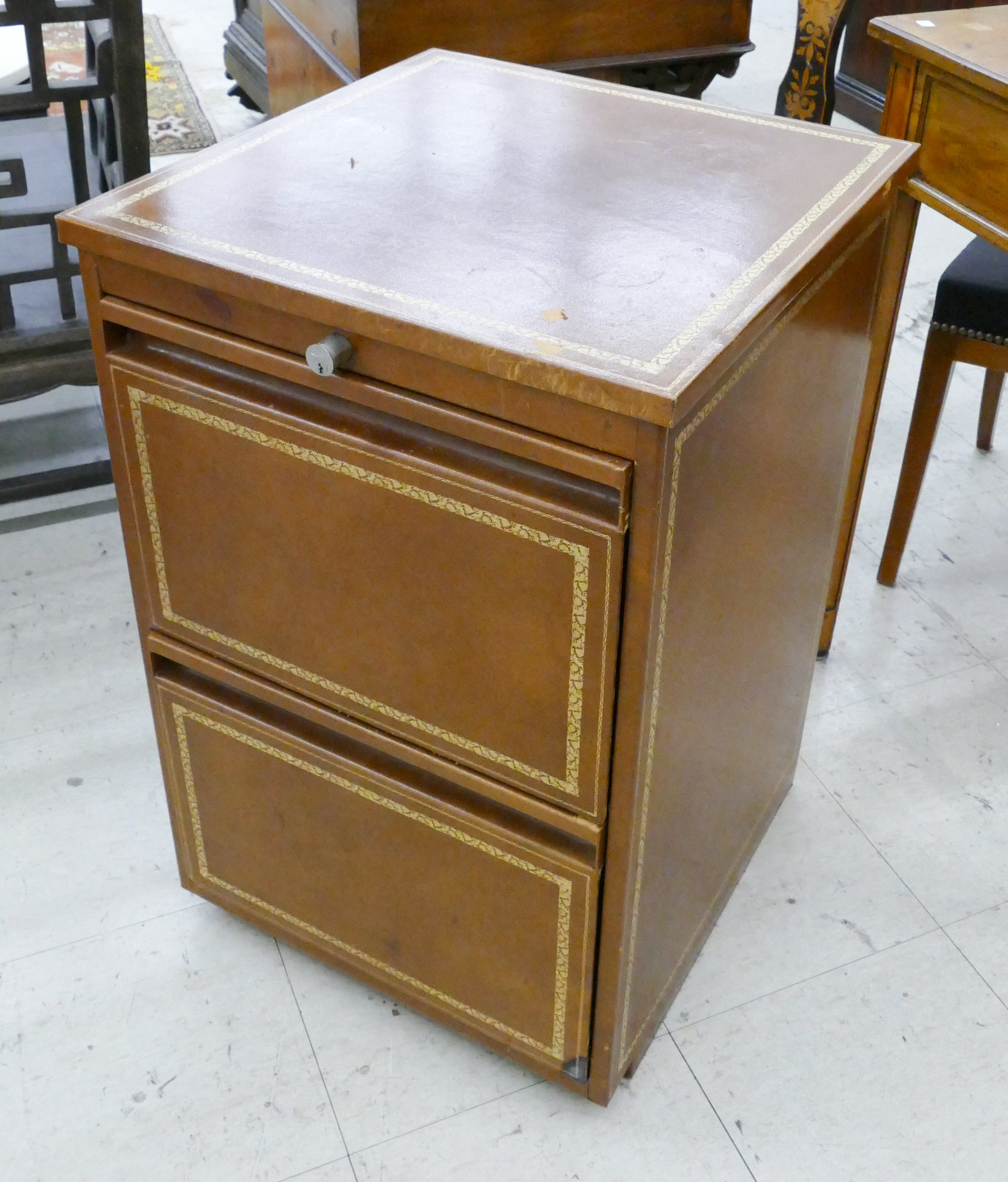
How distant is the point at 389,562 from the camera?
101 cm

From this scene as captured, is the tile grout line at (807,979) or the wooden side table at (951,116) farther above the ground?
the wooden side table at (951,116)

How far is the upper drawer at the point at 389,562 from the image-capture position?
92 centimetres

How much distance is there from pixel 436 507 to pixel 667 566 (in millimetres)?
173

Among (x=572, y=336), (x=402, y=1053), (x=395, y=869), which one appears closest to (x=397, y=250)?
(x=572, y=336)

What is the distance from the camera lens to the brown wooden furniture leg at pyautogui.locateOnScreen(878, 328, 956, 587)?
1.76 m

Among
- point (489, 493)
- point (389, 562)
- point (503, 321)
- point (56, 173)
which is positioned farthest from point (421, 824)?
point (56, 173)

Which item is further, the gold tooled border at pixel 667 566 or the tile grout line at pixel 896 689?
the tile grout line at pixel 896 689

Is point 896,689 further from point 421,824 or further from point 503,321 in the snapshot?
point 503,321

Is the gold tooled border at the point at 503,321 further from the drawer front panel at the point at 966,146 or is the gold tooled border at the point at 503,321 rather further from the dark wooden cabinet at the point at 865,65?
the dark wooden cabinet at the point at 865,65

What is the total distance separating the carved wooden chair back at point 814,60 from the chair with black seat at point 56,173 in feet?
3.32

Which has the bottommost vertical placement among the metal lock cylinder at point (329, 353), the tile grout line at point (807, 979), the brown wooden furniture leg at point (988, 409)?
the tile grout line at point (807, 979)

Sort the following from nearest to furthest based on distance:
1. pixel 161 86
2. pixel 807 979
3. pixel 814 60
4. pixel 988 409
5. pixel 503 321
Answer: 1. pixel 503 321
2. pixel 807 979
3. pixel 814 60
4. pixel 988 409
5. pixel 161 86

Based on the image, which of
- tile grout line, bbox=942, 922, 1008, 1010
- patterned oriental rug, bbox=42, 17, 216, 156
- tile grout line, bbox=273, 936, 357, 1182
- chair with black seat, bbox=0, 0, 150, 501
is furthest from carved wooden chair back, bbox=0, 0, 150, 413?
patterned oriental rug, bbox=42, 17, 216, 156

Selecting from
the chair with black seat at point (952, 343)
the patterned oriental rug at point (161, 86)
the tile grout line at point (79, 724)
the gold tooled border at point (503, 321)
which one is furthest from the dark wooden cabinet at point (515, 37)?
the tile grout line at point (79, 724)
